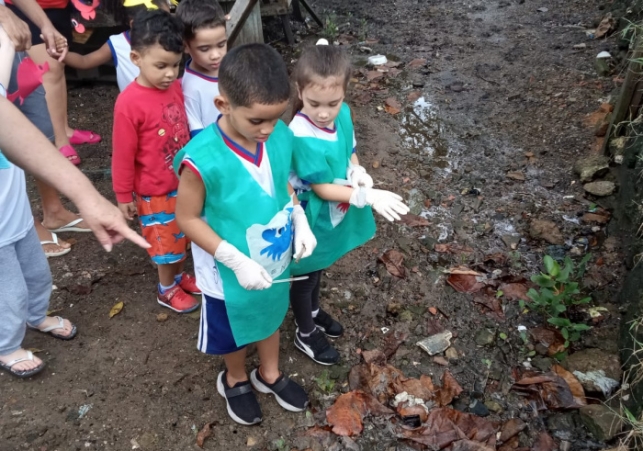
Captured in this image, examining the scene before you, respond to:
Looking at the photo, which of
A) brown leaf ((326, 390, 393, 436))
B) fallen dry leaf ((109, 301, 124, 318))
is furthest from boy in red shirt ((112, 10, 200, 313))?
brown leaf ((326, 390, 393, 436))

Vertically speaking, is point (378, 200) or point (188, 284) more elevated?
point (378, 200)

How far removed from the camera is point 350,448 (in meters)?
2.45

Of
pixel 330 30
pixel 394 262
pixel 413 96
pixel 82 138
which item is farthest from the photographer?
pixel 330 30

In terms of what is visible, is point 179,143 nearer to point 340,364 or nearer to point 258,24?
point 340,364

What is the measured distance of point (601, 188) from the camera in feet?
12.9

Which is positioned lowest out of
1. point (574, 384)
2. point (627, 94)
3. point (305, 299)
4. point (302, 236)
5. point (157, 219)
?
point (574, 384)

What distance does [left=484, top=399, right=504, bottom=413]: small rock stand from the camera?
103 inches

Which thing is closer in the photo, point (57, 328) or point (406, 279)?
point (57, 328)

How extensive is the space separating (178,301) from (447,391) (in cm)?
159

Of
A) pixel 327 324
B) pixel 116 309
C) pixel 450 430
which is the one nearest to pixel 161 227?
pixel 116 309

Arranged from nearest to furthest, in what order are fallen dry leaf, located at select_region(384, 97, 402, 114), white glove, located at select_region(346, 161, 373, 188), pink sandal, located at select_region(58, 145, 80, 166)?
white glove, located at select_region(346, 161, 373, 188), pink sandal, located at select_region(58, 145, 80, 166), fallen dry leaf, located at select_region(384, 97, 402, 114)

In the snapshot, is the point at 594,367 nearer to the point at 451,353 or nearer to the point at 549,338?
the point at 549,338

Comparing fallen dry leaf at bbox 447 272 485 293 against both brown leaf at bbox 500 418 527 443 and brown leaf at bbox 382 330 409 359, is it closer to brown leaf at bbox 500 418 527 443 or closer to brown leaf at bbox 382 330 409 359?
brown leaf at bbox 382 330 409 359

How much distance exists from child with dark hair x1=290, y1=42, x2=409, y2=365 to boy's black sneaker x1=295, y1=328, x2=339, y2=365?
0.92 feet
